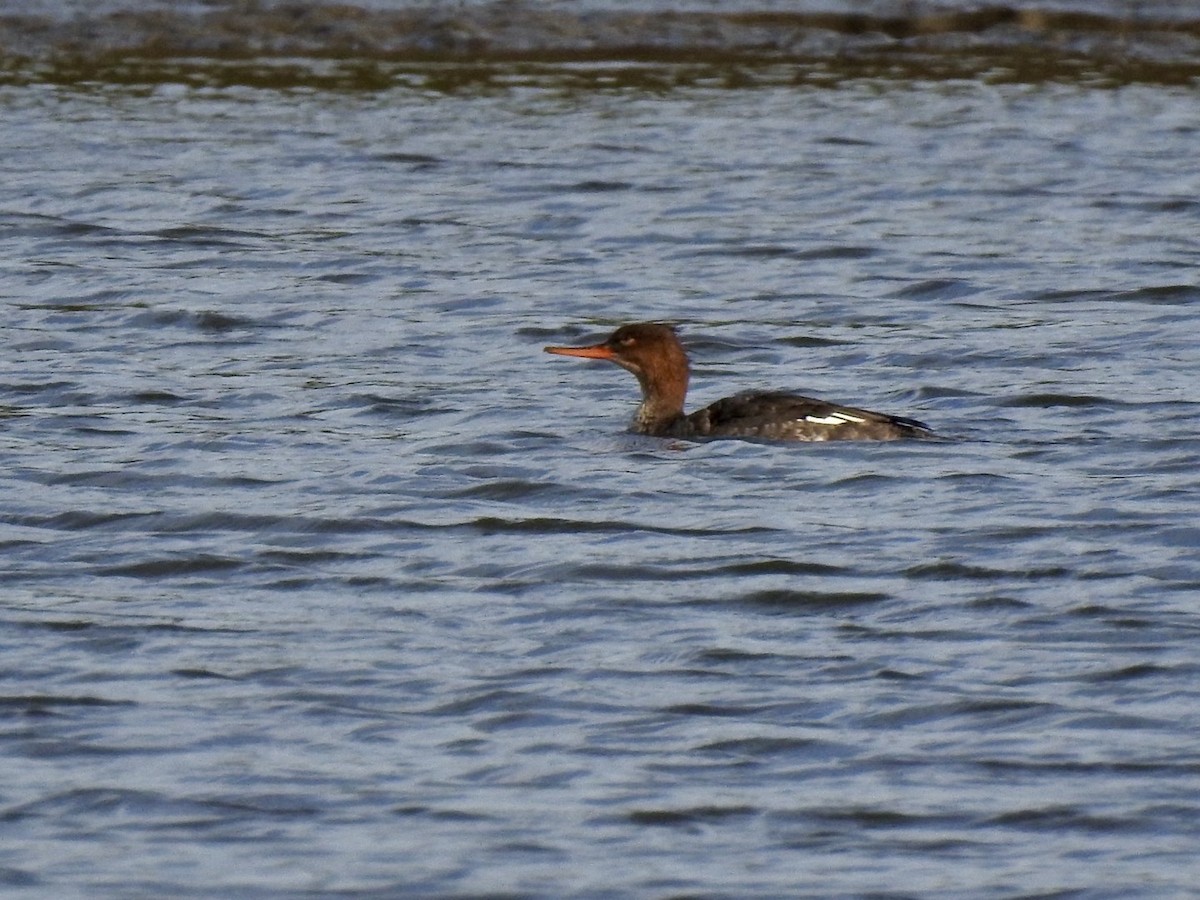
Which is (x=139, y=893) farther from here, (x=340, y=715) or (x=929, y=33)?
(x=929, y=33)

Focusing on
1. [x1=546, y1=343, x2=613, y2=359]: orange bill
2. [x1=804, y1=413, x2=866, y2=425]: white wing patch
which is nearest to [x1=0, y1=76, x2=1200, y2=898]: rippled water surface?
[x1=804, y1=413, x2=866, y2=425]: white wing patch

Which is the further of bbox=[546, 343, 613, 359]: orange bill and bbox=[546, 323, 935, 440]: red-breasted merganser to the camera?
bbox=[546, 343, 613, 359]: orange bill

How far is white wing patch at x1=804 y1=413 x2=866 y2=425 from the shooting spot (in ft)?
39.4

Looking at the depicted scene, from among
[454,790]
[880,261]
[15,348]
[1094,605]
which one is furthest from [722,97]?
[454,790]

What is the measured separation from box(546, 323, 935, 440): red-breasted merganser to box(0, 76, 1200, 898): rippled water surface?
6.0 inches

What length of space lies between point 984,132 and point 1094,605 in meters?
13.1

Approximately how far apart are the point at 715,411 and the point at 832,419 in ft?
2.40

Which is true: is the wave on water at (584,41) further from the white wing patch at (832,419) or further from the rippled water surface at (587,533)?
the white wing patch at (832,419)

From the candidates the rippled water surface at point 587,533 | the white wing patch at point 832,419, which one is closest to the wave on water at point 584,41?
the rippled water surface at point 587,533

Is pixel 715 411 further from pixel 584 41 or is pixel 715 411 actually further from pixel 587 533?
pixel 584 41

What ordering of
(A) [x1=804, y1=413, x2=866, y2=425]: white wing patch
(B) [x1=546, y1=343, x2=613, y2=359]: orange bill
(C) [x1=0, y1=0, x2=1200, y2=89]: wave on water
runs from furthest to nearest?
(C) [x1=0, y1=0, x2=1200, y2=89]: wave on water < (B) [x1=546, y1=343, x2=613, y2=359]: orange bill < (A) [x1=804, y1=413, x2=866, y2=425]: white wing patch

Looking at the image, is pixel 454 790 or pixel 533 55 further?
pixel 533 55

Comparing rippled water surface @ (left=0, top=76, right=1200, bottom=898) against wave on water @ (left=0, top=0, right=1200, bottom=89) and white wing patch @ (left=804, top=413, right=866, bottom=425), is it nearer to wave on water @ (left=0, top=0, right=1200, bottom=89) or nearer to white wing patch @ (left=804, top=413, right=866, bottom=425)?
white wing patch @ (left=804, top=413, right=866, bottom=425)

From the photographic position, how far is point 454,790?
7.38 m
